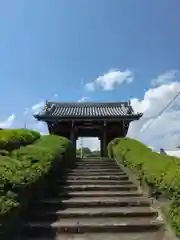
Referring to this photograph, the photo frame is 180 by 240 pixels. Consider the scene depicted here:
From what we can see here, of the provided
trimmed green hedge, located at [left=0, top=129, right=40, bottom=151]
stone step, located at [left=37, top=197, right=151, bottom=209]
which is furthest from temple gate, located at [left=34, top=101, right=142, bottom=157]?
stone step, located at [left=37, top=197, right=151, bottom=209]

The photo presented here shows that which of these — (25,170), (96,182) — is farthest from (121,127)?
(25,170)

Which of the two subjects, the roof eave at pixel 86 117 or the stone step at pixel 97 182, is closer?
the stone step at pixel 97 182

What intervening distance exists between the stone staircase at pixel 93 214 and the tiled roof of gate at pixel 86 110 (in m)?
9.98

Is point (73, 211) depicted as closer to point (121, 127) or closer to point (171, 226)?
point (171, 226)

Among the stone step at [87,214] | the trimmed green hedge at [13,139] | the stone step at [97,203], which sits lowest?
the stone step at [87,214]

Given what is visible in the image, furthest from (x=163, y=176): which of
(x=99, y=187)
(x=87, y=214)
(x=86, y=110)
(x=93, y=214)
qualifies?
(x=86, y=110)

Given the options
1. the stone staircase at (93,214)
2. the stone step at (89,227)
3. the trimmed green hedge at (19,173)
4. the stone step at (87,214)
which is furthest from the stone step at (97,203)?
the stone step at (89,227)

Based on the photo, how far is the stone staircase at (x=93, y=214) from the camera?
5.63m

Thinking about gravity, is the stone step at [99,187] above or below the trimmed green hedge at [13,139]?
below

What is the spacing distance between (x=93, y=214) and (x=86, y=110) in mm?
14921

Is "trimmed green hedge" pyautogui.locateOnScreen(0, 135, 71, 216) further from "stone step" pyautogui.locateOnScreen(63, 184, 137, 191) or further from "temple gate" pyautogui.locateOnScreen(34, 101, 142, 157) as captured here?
"temple gate" pyautogui.locateOnScreen(34, 101, 142, 157)

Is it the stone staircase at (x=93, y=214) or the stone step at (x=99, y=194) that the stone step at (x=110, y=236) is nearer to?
the stone staircase at (x=93, y=214)

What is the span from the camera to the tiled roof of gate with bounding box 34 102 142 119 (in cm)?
1856

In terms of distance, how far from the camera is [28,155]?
7.72 meters
